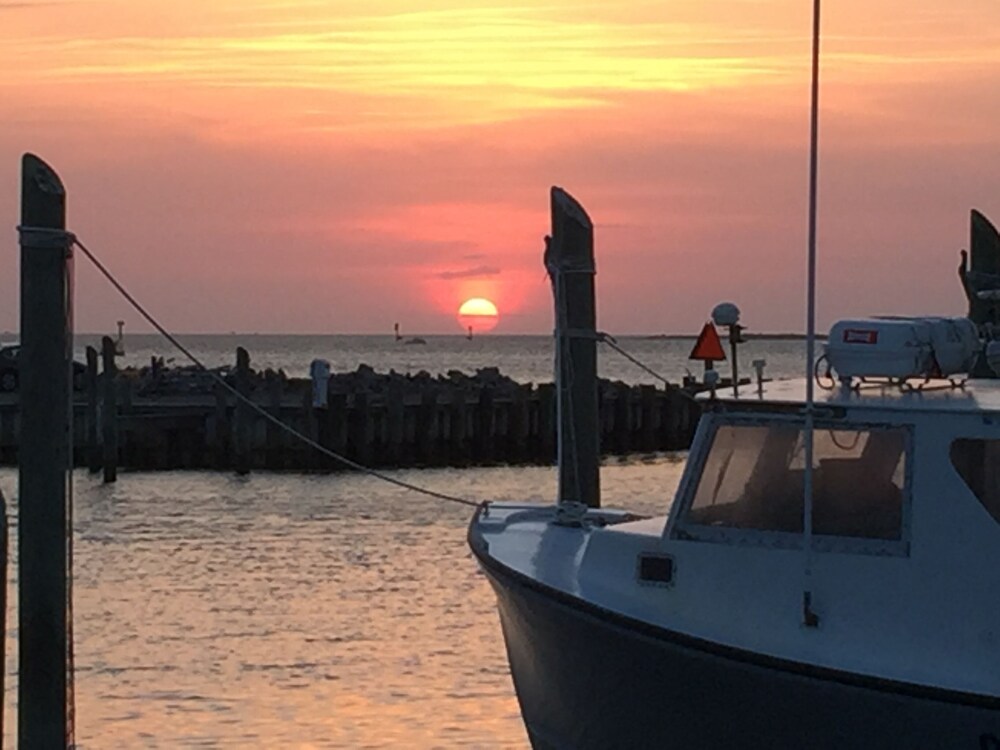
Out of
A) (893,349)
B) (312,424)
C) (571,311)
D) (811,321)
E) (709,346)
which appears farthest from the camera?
(312,424)

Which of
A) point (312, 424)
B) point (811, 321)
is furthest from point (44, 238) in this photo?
point (312, 424)

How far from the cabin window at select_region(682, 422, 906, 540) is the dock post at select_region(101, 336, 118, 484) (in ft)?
96.1

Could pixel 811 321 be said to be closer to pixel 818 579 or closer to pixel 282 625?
pixel 818 579

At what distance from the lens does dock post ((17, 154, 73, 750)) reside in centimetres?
1222

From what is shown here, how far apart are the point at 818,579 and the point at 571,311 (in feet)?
16.8

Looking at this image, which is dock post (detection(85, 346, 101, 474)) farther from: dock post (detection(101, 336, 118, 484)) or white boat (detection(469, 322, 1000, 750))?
white boat (detection(469, 322, 1000, 750))

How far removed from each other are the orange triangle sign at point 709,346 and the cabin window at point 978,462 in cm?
272

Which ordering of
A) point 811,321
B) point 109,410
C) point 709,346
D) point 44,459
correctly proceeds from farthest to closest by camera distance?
point 109,410
point 709,346
point 44,459
point 811,321

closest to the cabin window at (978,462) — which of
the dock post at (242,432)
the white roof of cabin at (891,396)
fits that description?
the white roof of cabin at (891,396)

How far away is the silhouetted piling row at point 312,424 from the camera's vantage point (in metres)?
45.8

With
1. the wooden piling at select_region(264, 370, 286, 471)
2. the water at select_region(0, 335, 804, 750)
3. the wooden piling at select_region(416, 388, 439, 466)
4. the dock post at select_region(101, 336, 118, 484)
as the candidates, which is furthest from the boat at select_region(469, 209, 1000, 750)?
the wooden piling at select_region(416, 388, 439, 466)

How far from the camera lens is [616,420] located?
55.1m

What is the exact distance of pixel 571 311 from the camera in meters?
15.6

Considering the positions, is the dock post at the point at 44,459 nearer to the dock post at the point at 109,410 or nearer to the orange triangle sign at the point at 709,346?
the orange triangle sign at the point at 709,346
